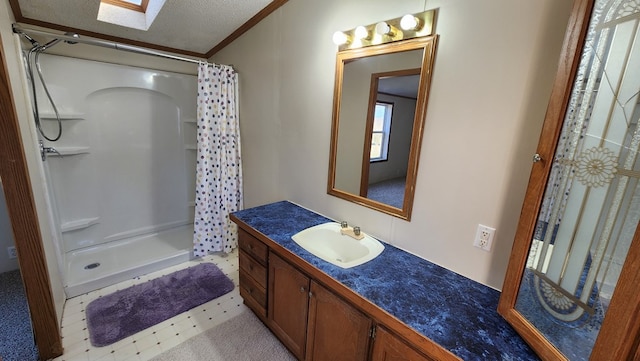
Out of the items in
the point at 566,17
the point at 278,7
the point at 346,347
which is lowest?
the point at 346,347

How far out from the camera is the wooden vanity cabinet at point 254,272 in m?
1.72

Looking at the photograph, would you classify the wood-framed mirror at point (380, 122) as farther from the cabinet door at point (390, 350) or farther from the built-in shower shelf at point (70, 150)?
the built-in shower shelf at point (70, 150)

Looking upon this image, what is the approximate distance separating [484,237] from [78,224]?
3565 millimetres

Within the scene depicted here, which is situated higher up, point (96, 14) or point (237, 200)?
point (96, 14)

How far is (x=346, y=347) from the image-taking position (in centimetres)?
122

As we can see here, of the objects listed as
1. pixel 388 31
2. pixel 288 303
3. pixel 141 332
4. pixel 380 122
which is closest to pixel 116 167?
pixel 141 332

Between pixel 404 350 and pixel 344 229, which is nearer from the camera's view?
pixel 404 350

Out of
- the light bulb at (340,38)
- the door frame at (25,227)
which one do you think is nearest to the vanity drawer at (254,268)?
the door frame at (25,227)

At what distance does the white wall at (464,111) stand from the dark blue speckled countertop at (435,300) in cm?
12

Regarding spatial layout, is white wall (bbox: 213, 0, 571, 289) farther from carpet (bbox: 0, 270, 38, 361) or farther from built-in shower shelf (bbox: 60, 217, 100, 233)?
built-in shower shelf (bbox: 60, 217, 100, 233)

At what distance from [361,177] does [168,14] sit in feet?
6.94

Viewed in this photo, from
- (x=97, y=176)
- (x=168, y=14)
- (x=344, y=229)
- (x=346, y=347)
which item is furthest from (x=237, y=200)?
(x=346, y=347)

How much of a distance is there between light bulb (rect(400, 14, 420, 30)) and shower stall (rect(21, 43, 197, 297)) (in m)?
2.63

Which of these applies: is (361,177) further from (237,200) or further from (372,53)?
(237,200)
